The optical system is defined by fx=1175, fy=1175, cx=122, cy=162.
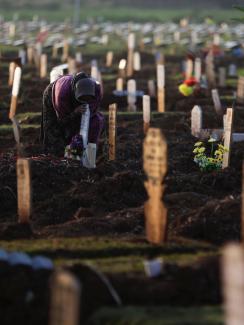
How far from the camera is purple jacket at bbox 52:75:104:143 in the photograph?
14.5 metres

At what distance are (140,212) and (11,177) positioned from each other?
253 centimetres

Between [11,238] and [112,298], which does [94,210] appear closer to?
[11,238]

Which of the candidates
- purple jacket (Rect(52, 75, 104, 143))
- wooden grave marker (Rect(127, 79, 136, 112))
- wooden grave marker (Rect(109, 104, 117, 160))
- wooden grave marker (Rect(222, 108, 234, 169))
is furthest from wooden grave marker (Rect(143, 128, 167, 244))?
wooden grave marker (Rect(127, 79, 136, 112))

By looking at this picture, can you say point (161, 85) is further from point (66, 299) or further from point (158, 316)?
point (66, 299)

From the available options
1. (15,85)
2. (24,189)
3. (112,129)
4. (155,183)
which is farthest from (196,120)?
(155,183)

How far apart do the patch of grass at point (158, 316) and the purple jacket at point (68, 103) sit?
22.0 feet

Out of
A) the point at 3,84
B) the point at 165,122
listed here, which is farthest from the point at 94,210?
the point at 3,84

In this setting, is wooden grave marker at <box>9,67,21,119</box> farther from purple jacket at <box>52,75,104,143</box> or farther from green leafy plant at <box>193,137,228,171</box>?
green leafy plant at <box>193,137,228,171</box>

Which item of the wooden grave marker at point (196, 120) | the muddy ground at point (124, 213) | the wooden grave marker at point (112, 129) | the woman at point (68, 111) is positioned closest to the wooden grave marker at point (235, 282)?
the muddy ground at point (124, 213)

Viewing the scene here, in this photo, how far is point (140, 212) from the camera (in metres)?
11.5

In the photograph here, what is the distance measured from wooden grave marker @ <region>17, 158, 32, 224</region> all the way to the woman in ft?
11.3

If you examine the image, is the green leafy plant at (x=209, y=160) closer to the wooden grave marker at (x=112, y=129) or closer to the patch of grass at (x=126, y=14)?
the wooden grave marker at (x=112, y=129)

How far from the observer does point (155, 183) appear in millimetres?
9727

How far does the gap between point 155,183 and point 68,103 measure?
5047 mm
